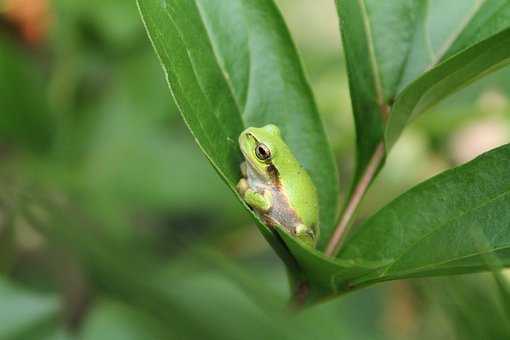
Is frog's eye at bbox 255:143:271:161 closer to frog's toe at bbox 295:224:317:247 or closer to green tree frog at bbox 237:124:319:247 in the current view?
green tree frog at bbox 237:124:319:247

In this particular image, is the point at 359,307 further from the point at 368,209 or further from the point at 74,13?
the point at 74,13

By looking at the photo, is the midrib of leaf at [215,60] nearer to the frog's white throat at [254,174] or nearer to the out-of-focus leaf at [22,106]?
the frog's white throat at [254,174]

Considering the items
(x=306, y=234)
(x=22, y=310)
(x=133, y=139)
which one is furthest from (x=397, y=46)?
(x=133, y=139)

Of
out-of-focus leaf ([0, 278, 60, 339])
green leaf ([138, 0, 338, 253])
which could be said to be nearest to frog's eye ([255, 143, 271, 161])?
green leaf ([138, 0, 338, 253])

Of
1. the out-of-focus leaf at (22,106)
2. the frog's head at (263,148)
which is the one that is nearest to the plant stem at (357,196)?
the frog's head at (263,148)

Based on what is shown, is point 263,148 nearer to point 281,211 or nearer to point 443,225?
point 281,211

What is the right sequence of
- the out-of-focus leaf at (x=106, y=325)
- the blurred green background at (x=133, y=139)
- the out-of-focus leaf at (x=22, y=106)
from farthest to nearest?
the out-of-focus leaf at (x=22, y=106), the blurred green background at (x=133, y=139), the out-of-focus leaf at (x=106, y=325)
